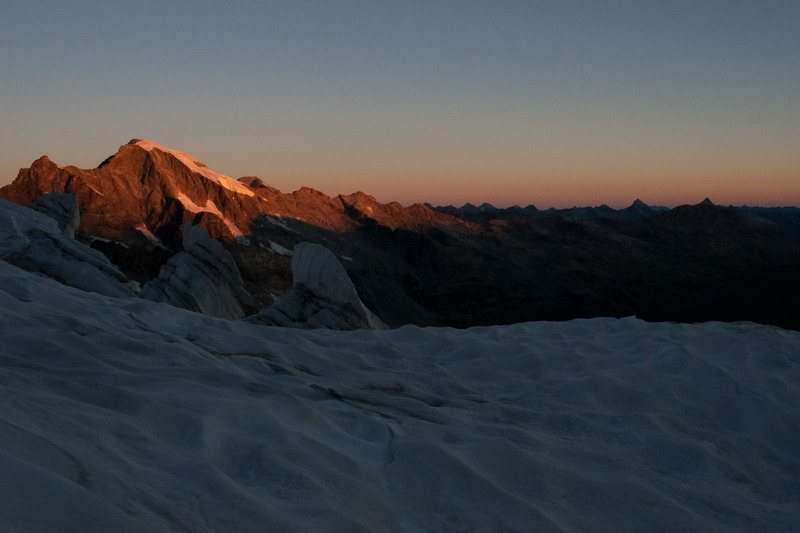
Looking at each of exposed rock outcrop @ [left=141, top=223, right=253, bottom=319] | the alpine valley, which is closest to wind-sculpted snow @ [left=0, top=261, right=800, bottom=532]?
the alpine valley

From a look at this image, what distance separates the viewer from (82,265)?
40.2 feet

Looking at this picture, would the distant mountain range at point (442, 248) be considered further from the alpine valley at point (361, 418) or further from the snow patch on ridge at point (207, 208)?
the alpine valley at point (361, 418)

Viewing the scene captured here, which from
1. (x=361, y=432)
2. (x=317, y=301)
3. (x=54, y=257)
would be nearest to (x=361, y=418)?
(x=361, y=432)

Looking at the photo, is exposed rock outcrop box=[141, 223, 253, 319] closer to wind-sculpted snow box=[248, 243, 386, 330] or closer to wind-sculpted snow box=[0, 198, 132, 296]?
wind-sculpted snow box=[0, 198, 132, 296]

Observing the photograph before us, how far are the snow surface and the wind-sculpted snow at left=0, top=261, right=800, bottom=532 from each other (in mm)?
53184

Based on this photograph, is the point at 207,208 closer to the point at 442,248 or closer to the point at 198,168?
the point at 198,168

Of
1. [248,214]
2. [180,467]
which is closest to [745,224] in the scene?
[248,214]

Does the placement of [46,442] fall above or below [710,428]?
above

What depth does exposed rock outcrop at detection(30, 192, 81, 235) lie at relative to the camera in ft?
57.6

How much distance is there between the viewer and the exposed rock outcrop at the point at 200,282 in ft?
50.4

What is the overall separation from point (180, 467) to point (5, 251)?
11448 millimetres

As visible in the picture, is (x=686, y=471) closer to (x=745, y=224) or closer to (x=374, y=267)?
(x=374, y=267)

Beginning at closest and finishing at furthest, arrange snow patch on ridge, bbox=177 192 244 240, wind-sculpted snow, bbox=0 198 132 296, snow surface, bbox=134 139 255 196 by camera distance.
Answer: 1. wind-sculpted snow, bbox=0 198 132 296
2. snow patch on ridge, bbox=177 192 244 240
3. snow surface, bbox=134 139 255 196

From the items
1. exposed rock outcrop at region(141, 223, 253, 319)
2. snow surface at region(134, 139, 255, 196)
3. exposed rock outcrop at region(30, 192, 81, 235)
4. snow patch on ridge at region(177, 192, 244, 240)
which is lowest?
exposed rock outcrop at region(141, 223, 253, 319)
